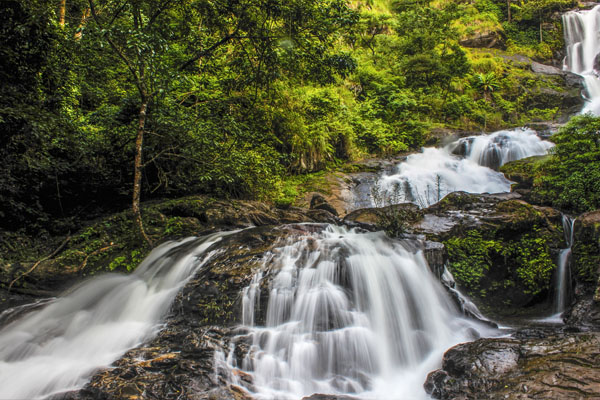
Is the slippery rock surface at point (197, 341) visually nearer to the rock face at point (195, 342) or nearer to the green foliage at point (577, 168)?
the rock face at point (195, 342)

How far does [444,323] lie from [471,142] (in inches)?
531

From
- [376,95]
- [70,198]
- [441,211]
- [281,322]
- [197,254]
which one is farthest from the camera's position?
[376,95]

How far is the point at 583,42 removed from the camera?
2572cm

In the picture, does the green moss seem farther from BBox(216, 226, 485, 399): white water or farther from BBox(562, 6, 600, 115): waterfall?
BBox(562, 6, 600, 115): waterfall

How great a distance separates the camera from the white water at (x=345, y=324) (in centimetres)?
342

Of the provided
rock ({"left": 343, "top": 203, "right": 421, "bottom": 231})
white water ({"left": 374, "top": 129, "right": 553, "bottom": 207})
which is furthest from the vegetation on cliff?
white water ({"left": 374, "top": 129, "right": 553, "bottom": 207})

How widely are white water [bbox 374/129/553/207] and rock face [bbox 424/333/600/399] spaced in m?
8.47

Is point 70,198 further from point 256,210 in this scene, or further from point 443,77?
point 443,77

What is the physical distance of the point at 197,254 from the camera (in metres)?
5.33

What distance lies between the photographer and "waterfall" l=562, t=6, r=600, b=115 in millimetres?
24016

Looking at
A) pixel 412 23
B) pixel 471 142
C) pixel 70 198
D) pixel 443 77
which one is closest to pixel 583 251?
pixel 70 198

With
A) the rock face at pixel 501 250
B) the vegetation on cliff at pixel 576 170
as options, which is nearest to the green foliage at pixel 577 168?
the vegetation on cliff at pixel 576 170

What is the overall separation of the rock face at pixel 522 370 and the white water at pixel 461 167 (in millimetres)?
8469

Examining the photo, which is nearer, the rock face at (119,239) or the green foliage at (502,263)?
the rock face at (119,239)
